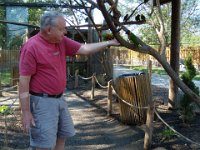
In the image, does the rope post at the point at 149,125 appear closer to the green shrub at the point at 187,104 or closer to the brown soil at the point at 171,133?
the brown soil at the point at 171,133

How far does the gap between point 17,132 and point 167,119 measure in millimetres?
2953

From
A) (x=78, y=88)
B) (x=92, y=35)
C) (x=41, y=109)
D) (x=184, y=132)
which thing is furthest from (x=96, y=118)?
(x=92, y=35)

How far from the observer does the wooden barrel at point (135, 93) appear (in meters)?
7.59

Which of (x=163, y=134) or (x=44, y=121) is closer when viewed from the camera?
(x=44, y=121)

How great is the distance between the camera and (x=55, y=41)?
3.26 m

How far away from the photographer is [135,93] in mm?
7586

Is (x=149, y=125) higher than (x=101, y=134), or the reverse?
(x=149, y=125)

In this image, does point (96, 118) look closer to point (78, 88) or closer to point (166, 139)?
point (166, 139)

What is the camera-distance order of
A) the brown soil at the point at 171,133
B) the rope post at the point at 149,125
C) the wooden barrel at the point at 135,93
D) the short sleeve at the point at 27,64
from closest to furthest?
the short sleeve at the point at 27,64, the rope post at the point at 149,125, the brown soil at the point at 171,133, the wooden barrel at the point at 135,93

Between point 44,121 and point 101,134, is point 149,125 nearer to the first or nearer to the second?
point 101,134

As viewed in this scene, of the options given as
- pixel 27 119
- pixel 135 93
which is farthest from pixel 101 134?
pixel 27 119

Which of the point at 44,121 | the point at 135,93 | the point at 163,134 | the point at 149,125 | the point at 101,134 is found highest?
the point at 44,121

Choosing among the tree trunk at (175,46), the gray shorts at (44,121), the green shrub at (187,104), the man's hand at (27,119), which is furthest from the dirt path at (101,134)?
the man's hand at (27,119)

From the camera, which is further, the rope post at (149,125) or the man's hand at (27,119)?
the rope post at (149,125)
